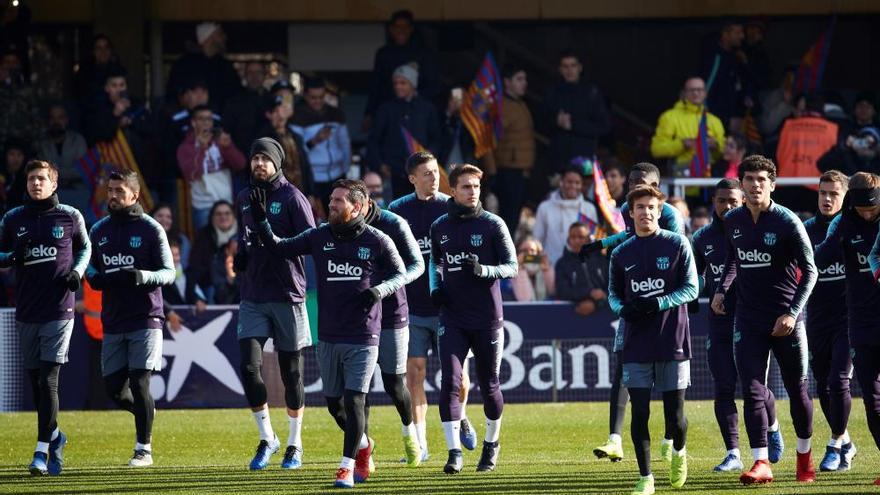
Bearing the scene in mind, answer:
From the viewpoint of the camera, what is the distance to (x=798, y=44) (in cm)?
2327

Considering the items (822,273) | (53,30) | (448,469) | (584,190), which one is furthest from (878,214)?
(53,30)

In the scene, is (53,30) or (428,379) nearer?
(428,379)

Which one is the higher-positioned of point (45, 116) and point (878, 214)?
point (45, 116)

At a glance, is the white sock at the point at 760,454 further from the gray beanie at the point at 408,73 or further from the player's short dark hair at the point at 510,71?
the player's short dark hair at the point at 510,71

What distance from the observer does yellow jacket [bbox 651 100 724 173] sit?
784 inches

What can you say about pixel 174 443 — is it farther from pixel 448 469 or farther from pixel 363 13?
pixel 363 13

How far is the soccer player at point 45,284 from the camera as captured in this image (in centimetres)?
1226

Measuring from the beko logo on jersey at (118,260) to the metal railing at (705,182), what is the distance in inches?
328

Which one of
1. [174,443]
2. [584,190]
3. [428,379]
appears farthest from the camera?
[584,190]

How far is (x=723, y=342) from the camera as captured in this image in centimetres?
1198

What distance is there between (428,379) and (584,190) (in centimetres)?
362

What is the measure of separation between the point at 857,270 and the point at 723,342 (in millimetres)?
1294

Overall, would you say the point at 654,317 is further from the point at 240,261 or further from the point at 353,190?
the point at 240,261

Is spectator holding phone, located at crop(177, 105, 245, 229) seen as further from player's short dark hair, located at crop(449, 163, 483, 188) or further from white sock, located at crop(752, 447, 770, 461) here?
white sock, located at crop(752, 447, 770, 461)
